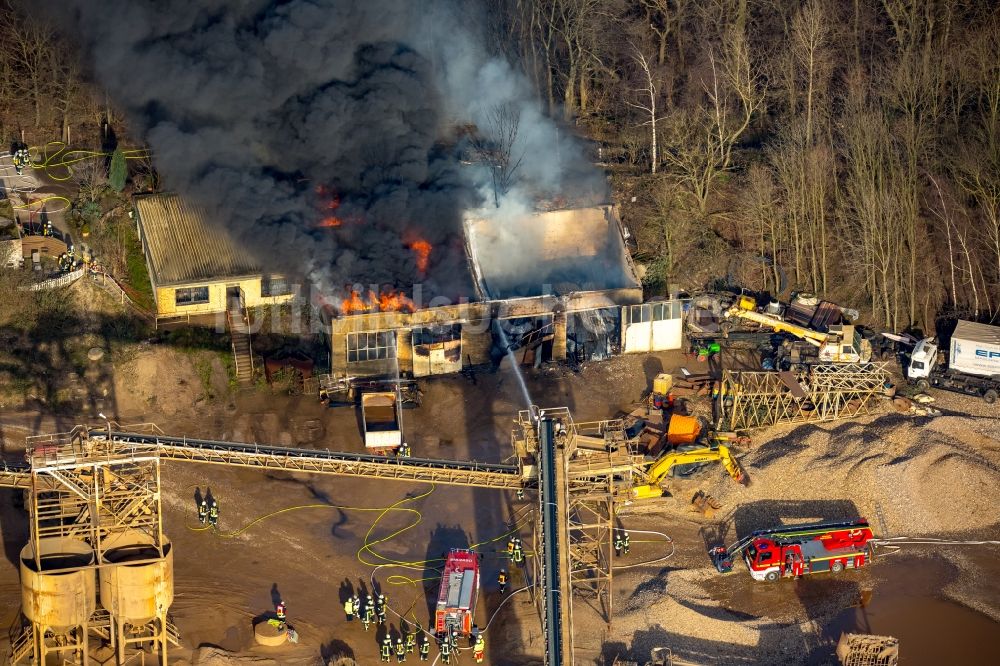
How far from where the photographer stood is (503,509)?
65750mm

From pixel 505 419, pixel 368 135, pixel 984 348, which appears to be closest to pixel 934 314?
pixel 984 348

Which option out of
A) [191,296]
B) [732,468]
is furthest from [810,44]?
[191,296]

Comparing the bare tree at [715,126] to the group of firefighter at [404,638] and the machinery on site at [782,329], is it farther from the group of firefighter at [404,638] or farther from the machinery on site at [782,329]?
the group of firefighter at [404,638]

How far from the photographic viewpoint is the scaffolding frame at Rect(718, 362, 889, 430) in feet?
225

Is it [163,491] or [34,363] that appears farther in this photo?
[34,363]

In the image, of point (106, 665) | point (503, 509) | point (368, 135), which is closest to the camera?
point (106, 665)

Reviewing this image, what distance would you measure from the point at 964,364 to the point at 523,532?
75.8 ft

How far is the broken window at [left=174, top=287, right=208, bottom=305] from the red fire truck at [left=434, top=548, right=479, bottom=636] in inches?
797

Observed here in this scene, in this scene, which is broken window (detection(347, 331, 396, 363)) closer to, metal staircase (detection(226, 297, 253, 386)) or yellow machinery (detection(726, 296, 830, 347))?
metal staircase (detection(226, 297, 253, 386))

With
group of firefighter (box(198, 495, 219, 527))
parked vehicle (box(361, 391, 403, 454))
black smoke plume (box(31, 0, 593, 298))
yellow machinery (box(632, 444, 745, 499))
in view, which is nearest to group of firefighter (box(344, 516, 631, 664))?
group of firefighter (box(198, 495, 219, 527))

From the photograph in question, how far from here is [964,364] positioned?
7256cm

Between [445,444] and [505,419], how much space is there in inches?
125

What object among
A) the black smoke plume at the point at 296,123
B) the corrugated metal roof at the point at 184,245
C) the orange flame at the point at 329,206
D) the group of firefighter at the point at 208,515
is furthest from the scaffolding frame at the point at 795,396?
the corrugated metal roof at the point at 184,245

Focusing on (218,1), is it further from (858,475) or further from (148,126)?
(858,475)
